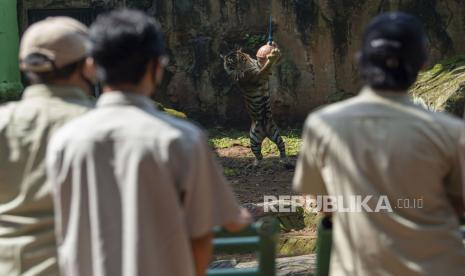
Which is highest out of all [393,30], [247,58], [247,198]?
[393,30]

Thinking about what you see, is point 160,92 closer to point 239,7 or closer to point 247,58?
point 239,7

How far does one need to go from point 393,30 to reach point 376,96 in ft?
0.61

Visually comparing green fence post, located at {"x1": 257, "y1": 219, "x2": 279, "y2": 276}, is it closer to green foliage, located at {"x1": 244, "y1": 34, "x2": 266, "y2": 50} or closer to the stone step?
the stone step

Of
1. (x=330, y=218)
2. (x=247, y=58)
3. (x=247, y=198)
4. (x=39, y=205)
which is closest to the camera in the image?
(x=39, y=205)

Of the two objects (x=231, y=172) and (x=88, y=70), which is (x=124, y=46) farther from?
(x=231, y=172)

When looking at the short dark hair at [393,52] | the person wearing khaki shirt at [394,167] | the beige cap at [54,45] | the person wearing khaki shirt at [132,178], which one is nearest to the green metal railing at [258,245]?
the person wearing khaki shirt at [394,167]

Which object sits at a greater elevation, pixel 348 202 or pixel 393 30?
pixel 393 30

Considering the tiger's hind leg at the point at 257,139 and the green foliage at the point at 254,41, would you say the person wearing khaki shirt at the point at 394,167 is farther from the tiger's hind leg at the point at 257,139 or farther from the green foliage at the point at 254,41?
the green foliage at the point at 254,41

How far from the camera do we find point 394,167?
215 centimetres

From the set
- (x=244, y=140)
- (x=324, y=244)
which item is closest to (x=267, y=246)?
(x=324, y=244)

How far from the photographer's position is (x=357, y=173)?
220 centimetres

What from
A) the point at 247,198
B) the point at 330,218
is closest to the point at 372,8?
the point at 247,198

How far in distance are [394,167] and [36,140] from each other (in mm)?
1008

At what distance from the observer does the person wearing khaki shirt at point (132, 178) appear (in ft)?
6.58
